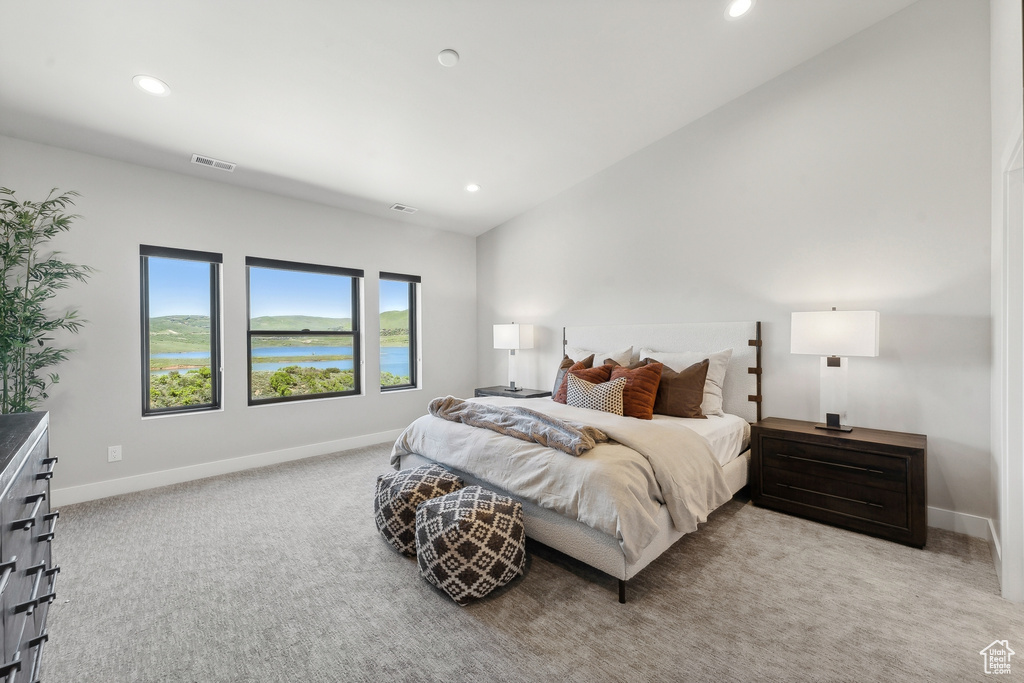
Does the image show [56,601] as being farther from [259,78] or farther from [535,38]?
[535,38]

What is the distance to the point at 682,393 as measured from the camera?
10.6 feet

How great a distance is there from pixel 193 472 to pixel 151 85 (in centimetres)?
293

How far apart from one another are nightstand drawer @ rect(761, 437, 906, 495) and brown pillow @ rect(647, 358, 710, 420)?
0.50 meters

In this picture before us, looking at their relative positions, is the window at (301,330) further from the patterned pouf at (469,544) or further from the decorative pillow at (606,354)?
the patterned pouf at (469,544)

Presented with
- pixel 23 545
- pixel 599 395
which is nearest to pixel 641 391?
pixel 599 395

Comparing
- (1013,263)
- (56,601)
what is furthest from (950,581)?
(56,601)

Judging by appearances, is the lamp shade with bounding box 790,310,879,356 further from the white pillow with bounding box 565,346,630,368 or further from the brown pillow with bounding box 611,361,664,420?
the white pillow with bounding box 565,346,630,368

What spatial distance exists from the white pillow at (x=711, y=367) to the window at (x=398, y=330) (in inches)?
119

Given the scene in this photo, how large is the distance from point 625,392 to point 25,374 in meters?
4.09

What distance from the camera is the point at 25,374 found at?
2.93 m

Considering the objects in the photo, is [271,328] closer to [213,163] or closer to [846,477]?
[213,163]

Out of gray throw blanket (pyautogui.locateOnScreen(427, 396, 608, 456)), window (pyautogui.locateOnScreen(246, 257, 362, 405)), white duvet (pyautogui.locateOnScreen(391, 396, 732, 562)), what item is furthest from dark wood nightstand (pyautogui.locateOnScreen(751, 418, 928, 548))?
window (pyautogui.locateOnScreen(246, 257, 362, 405))

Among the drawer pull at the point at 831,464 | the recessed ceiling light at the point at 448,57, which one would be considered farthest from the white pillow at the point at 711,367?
the recessed ceiling light at the point at 448,57

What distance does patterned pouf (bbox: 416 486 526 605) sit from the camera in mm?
1966
